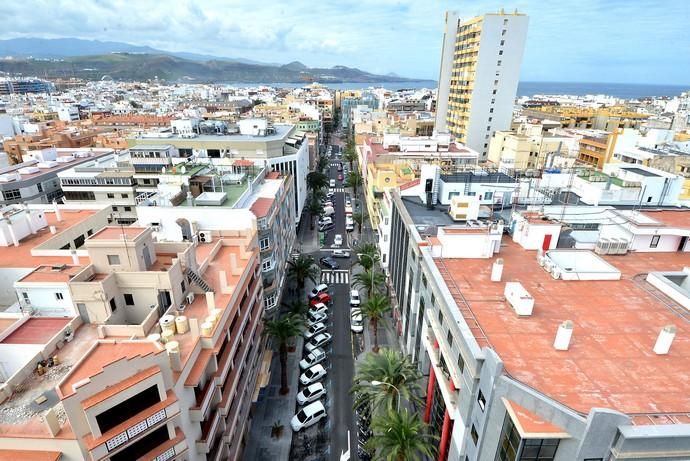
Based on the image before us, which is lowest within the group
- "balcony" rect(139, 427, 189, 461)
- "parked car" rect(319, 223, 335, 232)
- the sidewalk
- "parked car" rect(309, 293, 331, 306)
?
the sidewalk

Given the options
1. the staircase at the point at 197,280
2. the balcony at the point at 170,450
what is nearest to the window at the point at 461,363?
the balcony at the point at 170,450

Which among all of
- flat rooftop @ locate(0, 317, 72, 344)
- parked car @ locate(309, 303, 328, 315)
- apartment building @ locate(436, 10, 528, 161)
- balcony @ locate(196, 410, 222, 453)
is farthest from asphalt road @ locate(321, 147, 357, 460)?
apartment building @ locate(436, 10, 528, 161)

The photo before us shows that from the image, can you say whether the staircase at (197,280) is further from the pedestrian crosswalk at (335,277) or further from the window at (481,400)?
the pedestrian crosswalk at (335,277)

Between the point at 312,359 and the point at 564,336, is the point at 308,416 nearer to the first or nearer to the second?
the point at 312,359

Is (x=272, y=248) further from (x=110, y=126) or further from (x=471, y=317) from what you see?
(x=110, y=126)

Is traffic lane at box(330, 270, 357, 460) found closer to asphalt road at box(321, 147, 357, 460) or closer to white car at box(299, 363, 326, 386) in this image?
asphalt road at box(321, 147, 357, 460)

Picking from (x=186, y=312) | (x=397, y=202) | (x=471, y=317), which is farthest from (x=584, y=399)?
(x=397, y=202)

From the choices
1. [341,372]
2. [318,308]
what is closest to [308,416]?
[341,372]

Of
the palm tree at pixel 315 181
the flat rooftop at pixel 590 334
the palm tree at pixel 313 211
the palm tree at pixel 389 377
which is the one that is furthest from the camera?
the palm tree at pixel 315 181
